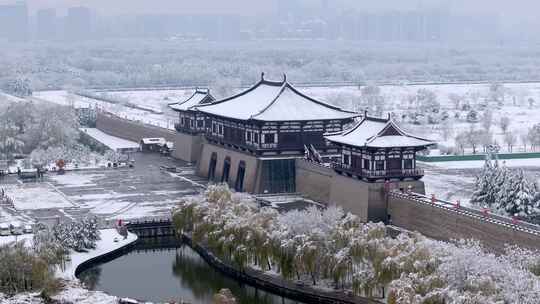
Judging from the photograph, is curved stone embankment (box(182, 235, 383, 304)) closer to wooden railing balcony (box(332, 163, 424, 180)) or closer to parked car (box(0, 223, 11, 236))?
wooden railing balcony (box(332, 163, 424, 180))

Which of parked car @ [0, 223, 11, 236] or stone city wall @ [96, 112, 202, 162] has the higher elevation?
stone city wall @ [96, 112, 202, 162]

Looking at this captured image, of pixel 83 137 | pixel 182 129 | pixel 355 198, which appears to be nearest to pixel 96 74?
pixel 83 137

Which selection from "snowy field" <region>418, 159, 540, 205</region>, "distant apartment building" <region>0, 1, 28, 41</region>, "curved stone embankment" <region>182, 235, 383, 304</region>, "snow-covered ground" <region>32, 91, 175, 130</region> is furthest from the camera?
"distant apartment building" <region>0, 1, 28, 41</region>

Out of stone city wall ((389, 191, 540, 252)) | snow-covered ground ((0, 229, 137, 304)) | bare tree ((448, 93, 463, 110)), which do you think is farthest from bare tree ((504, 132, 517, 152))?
snow-covered ground ((0, 229, 137, 304))

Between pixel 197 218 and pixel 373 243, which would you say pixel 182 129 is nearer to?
pixel 197 218

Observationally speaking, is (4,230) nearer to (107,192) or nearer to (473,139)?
(107,192)

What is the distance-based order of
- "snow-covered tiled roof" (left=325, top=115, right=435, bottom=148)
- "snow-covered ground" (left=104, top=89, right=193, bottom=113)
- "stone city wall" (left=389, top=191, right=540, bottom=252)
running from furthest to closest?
"snow-covered ground" (left=104, top=89, right=193, bottom=113)
"snow-covered tiled roof" (left=325, top=115, right=435, bottom=148)
"stone city wall" (left=389, top=191, right=540, bottom=252)

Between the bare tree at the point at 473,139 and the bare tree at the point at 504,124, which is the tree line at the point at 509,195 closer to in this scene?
the bare tree at the point at 473,139

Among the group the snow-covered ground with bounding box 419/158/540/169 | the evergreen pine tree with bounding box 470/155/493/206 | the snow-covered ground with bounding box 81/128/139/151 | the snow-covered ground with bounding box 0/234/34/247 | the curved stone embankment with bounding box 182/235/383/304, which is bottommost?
the curved stone embankment with bounding box 182/235/383/304

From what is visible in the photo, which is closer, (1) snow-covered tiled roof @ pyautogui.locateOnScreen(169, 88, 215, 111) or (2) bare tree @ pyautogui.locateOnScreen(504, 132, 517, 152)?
(1) snow-covered tiled roof @ pyautogui.locateOnScreen(169, 88, 215, 111)
